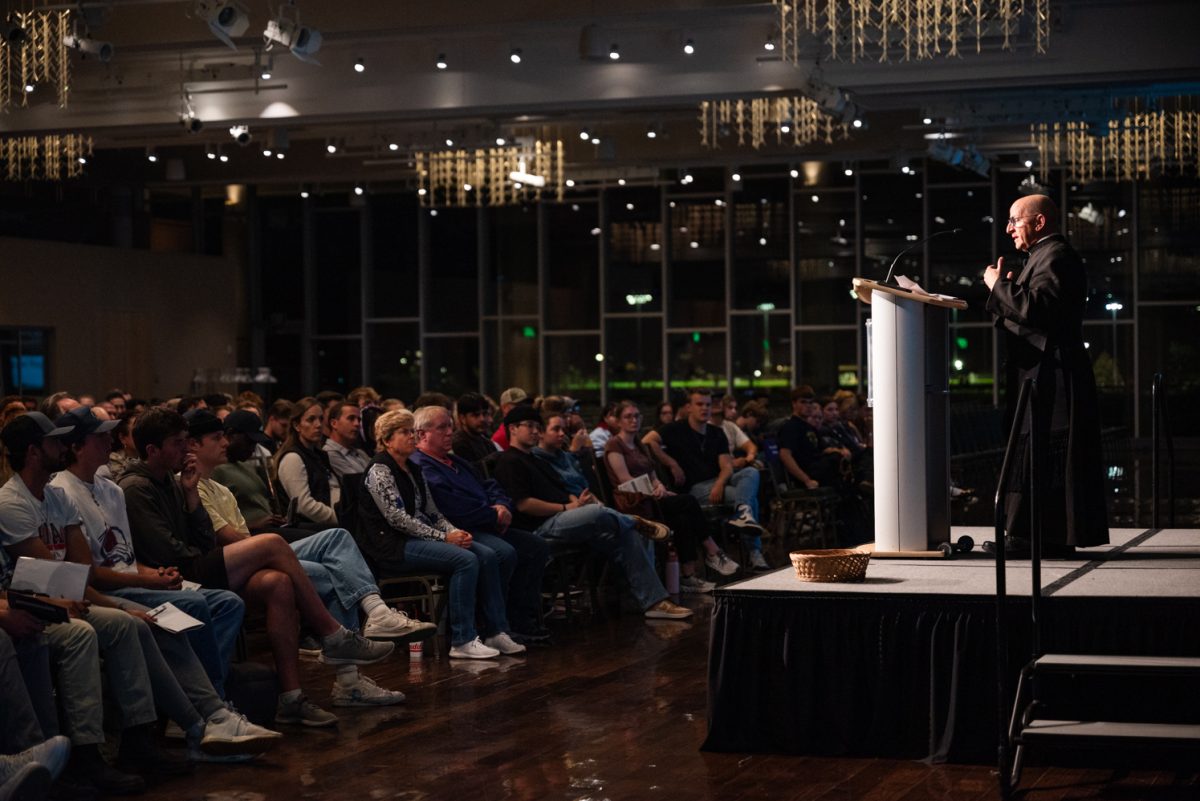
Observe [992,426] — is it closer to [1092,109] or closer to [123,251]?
[1092,109]

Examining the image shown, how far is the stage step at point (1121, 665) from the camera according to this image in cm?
445

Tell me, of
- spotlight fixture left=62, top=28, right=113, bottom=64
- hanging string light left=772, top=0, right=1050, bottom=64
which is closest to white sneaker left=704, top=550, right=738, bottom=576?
hanging string light left=772, top=0, right=1050, bottom=64

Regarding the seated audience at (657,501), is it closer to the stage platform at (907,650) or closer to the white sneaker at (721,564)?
the white sneaker at (721,564)

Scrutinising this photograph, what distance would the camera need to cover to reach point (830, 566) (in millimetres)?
5141

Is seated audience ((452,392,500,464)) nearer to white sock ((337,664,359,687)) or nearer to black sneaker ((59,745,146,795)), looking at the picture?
white sock ((337,664,359,687))

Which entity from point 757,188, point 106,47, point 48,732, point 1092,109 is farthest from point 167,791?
point 757,188

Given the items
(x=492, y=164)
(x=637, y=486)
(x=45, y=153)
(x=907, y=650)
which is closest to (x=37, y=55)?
(x=45, y=153)

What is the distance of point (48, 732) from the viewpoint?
4645mm

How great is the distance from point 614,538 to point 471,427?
A: 1135 millimetres

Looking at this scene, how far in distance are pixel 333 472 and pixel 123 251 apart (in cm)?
1463

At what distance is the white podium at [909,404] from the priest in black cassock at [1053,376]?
0.30 m

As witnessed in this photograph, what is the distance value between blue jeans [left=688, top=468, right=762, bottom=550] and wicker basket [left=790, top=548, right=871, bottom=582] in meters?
5.23

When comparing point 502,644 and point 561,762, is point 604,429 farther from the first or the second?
point 561,762

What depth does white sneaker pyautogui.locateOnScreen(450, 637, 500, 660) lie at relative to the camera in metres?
7.20
